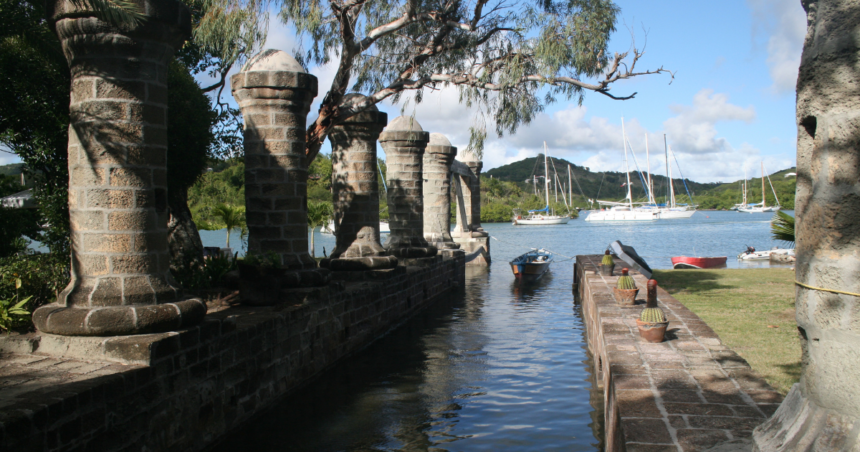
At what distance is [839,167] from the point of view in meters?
2.47

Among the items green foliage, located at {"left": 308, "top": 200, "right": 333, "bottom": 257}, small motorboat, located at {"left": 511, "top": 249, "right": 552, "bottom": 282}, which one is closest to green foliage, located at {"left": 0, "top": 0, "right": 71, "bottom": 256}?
small motorboat, located at {"left": 511, "top": 249, "right": 552, "bottom": 282}

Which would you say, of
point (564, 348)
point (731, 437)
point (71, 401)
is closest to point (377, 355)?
point (564, 348)

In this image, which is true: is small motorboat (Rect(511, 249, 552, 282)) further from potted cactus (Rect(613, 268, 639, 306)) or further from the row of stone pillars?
the row of stone pillars

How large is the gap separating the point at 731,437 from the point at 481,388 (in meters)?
4.51

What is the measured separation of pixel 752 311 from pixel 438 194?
11653 millimetres

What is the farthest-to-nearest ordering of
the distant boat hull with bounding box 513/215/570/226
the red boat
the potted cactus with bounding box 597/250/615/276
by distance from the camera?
1. the distant boat hull with bounding box 513/215/570/226
2. the red boat
3. the potted cactus with bounding box 597/250/615/276

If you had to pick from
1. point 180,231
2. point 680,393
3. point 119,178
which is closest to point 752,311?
point 680,393

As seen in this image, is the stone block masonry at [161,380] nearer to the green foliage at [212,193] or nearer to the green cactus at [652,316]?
the green cactus at [652,316]

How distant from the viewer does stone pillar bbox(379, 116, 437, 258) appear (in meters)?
16.0

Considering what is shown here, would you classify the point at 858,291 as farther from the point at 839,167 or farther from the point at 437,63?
the point at 437,63

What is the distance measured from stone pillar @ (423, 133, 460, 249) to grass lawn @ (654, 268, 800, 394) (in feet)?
21.6

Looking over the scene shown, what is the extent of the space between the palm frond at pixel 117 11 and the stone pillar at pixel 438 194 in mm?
15325

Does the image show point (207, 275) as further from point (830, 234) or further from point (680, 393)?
point (830, 234)

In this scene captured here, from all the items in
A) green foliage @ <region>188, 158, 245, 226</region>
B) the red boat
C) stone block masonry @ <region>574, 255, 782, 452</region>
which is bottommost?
the red boat
